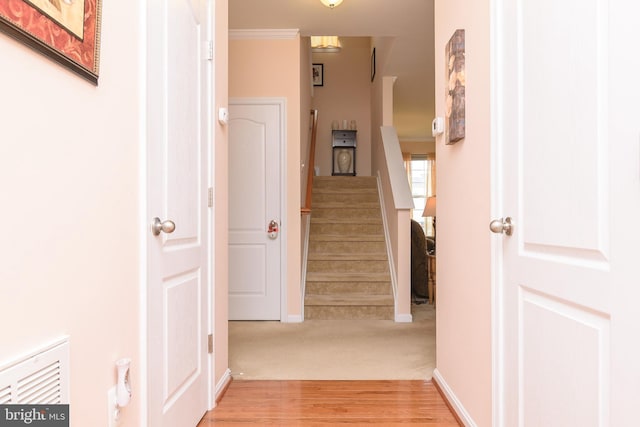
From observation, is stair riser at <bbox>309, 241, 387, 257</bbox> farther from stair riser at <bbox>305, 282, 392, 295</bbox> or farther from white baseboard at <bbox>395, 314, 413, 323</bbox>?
white baseboard at <bbox>395, 314, 413, 323</bbox>

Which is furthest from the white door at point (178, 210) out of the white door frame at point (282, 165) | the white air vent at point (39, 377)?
the white door frame at point (282, 165)

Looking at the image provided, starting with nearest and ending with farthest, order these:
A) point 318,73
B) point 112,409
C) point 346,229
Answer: point 112,409, point 346,229, point 318,73

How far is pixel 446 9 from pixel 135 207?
206cm

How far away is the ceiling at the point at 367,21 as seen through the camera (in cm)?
384

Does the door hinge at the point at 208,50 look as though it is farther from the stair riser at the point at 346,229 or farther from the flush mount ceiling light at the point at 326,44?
the flush mount ceiling light at the point at 326,44

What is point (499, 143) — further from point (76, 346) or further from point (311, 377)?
point (311, 377)

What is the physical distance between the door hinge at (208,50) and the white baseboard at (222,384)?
173 centimetres

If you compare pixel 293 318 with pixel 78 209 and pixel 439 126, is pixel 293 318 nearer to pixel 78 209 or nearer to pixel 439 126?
pixel 439 126

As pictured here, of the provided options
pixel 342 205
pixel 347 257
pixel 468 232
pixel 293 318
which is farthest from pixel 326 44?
pixel 468 232


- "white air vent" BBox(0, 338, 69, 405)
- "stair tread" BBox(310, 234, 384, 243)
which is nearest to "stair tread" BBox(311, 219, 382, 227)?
"stair tread" BBox(310, 234, 384, 243)

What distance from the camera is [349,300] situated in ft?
15.3

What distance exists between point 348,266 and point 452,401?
2.75m

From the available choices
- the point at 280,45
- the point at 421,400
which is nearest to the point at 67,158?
the point at 421,400

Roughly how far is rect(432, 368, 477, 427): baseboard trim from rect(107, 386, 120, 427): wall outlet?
147 centimetres
